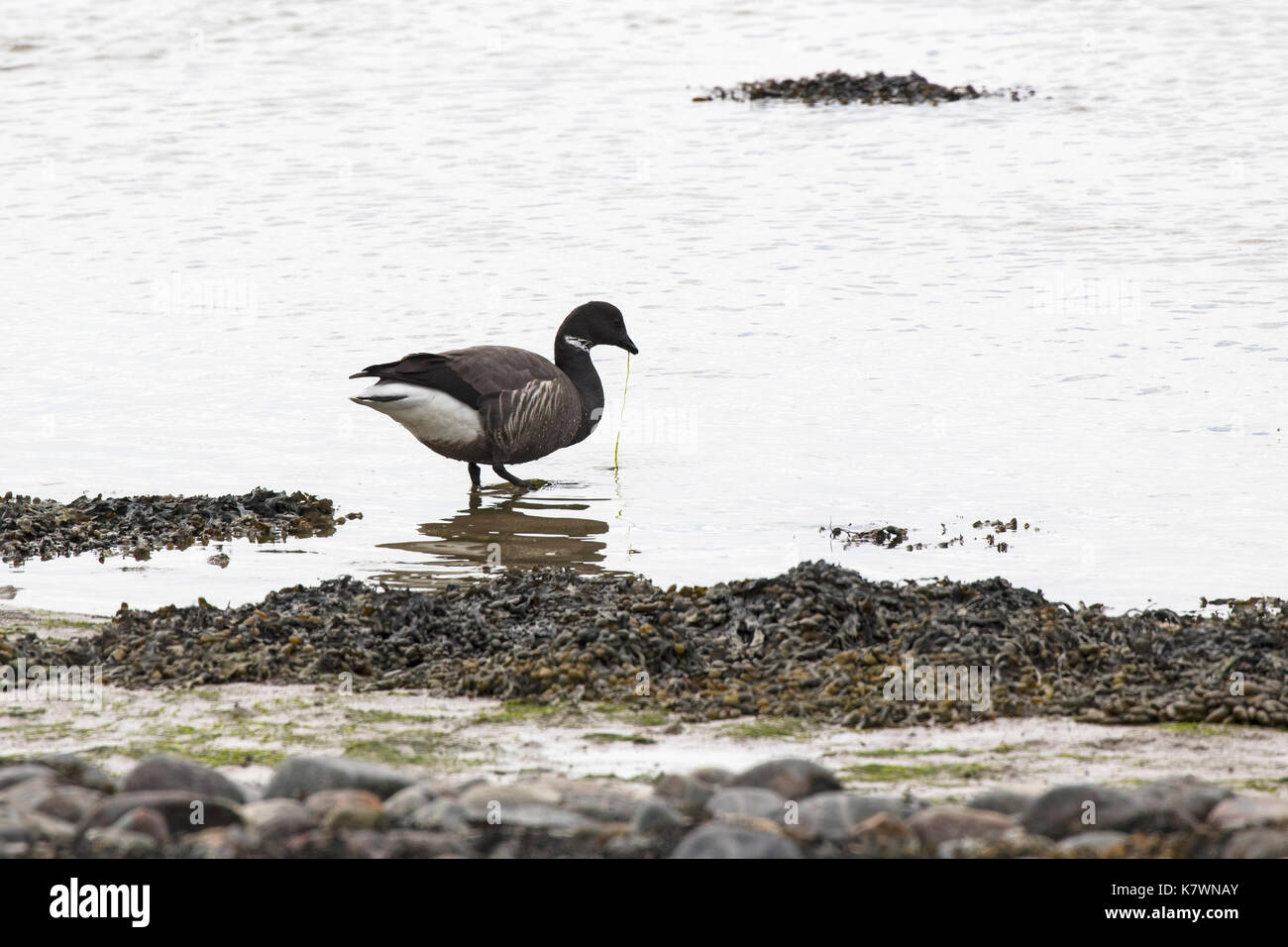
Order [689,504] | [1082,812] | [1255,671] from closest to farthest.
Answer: [1082,812] → [1255,671] → [689,504]

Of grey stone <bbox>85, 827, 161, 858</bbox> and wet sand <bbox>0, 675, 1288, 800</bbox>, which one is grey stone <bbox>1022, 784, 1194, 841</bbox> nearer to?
wet sand <bbox>0, 675, 1288, 800</bbox>

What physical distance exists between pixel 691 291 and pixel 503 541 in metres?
7.83

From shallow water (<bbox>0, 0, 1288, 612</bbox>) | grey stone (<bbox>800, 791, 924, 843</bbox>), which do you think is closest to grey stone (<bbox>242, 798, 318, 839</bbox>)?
grey stone (<bbox>800, 791, 924, 843</bbox>)

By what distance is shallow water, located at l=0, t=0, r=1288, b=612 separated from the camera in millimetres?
10266

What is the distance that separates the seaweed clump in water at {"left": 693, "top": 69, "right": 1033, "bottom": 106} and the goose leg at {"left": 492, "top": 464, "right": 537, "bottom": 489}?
1964 centimetres

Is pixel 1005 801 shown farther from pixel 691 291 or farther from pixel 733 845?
pixel 691 291

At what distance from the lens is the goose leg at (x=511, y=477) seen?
452 inches

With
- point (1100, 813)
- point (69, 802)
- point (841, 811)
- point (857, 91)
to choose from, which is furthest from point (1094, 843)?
point (857, 91)

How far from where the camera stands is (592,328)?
12.3 meters

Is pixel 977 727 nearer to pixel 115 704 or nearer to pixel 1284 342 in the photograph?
pixel 115 704

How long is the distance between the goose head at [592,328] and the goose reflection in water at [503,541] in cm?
148
